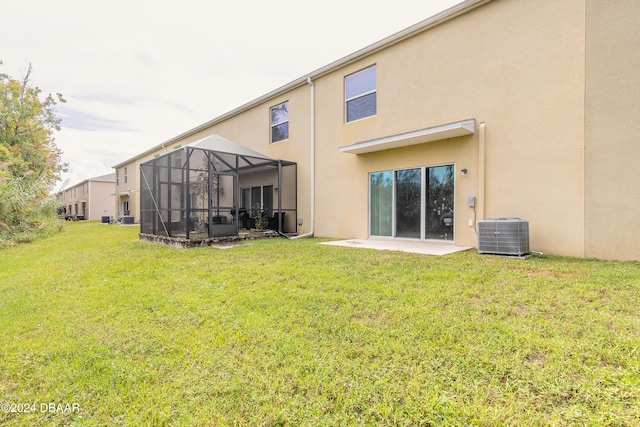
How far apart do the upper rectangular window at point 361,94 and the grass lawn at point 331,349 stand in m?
6.14

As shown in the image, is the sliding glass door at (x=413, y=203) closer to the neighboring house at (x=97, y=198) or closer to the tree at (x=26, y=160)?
the tree at (x=26, y=160)

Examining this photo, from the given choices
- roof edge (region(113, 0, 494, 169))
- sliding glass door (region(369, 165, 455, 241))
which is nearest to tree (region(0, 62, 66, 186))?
roof edge (region(113, 0, 494, 169))

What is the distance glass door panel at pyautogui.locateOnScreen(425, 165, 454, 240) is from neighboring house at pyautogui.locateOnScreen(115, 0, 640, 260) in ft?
0.09

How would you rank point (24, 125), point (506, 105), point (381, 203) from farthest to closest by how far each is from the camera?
point (24, 125), point (381, 203), point (506, 105)

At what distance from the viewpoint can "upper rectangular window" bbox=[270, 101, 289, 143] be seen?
11.9 meters

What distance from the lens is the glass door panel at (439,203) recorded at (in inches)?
296

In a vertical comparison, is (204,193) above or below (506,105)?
below

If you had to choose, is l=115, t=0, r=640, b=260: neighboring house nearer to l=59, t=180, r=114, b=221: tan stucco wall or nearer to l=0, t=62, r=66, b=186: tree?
l=0, t=62, r=66, b=186: tree

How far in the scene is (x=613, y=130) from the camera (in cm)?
538

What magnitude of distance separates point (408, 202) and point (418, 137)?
1813 mm

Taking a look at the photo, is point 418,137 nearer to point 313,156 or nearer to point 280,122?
point 313,156

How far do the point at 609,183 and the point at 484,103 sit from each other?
291 cm

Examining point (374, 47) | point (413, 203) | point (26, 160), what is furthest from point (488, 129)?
point (26, 160)

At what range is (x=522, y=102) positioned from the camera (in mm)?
6363
